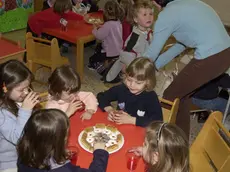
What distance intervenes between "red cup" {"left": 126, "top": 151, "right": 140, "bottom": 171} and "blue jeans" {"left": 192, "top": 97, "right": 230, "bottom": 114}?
1.43 m

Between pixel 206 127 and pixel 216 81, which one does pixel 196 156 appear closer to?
pixel 206 127

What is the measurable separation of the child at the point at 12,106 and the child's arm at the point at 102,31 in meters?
1.98

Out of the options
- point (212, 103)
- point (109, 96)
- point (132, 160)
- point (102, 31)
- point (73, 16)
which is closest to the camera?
point (132, 160)

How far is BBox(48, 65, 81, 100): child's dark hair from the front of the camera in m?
2.22

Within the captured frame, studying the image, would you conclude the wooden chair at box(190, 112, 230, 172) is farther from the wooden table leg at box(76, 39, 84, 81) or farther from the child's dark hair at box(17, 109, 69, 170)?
the wooden table leg at box(76, 39, 84, 81)

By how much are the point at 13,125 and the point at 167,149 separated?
3.13 ft

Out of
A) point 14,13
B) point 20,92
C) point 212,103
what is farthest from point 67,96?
point 14,13

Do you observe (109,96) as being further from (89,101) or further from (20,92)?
(20,92)

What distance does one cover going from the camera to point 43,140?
1.51 meters

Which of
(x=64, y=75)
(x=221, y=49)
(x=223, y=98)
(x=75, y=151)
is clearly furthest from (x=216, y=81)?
(x=75, y=151)

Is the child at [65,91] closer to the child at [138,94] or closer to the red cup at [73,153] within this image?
the child at [138,94]

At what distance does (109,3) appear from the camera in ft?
13.3

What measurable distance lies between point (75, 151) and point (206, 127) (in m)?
0.91

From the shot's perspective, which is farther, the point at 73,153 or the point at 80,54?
the point at 80,54
